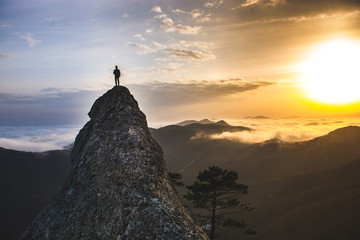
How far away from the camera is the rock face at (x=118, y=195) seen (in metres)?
11.2

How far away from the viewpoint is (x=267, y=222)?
103 metres

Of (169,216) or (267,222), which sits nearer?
(169,216)

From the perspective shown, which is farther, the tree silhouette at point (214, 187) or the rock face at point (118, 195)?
the tree silhouette at point (214, 187)

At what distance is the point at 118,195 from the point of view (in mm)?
13281

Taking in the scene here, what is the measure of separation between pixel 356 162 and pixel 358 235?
118 metres

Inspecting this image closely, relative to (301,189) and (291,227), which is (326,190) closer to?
(301,189)

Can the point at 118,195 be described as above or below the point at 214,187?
above

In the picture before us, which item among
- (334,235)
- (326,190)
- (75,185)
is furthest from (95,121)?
(326,190)

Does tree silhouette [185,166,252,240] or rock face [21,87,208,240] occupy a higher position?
rock face [21,87,208,240]

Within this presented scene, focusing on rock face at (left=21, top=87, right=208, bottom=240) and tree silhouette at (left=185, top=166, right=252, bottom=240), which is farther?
tree silhouette at (left=185, top=166, right=252, bottom=240)

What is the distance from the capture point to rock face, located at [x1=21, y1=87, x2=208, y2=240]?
1123 cm

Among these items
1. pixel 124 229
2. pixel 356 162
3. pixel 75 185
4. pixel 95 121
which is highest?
pixel 95 121

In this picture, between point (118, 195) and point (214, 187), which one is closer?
point (118, 195)

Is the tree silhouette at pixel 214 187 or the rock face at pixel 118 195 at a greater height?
the rock face at pixel 118 195
